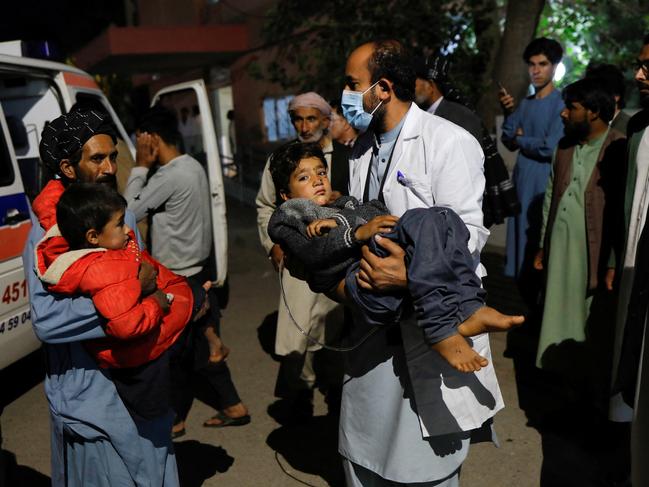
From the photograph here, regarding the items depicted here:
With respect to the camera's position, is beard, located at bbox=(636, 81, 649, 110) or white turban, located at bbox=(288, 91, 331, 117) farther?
→ white turban, located at bbox=(288, 91, 331, 117)

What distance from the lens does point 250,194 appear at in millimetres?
15719

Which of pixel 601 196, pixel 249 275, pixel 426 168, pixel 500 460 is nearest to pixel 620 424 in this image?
pixel 500 460

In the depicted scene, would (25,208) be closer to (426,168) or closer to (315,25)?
(426,168)

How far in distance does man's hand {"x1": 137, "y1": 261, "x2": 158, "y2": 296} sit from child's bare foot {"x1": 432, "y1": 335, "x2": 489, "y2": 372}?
37.5 inches

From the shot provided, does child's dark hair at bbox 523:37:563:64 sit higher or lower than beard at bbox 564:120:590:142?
higher

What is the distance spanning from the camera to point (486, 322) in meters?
2.10

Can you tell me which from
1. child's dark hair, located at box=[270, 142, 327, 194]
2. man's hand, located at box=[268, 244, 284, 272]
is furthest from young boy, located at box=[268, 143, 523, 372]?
man's hand, located at box=[268, 244, 284, 272]

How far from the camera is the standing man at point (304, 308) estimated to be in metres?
4.22

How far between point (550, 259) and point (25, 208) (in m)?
3.41

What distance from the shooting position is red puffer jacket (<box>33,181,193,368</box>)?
220 centimetres

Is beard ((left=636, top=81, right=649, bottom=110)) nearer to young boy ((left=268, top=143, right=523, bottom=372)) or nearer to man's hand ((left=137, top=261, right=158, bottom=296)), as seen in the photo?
young boy ((left=268, top=143, right=523, bottom=372))

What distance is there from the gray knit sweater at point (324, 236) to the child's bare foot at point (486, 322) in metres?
0.43

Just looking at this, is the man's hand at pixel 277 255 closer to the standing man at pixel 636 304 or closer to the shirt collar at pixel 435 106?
the shirt collar at pixel 435 106

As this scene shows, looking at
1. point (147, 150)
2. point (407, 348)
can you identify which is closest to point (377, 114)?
point (407, 348)
